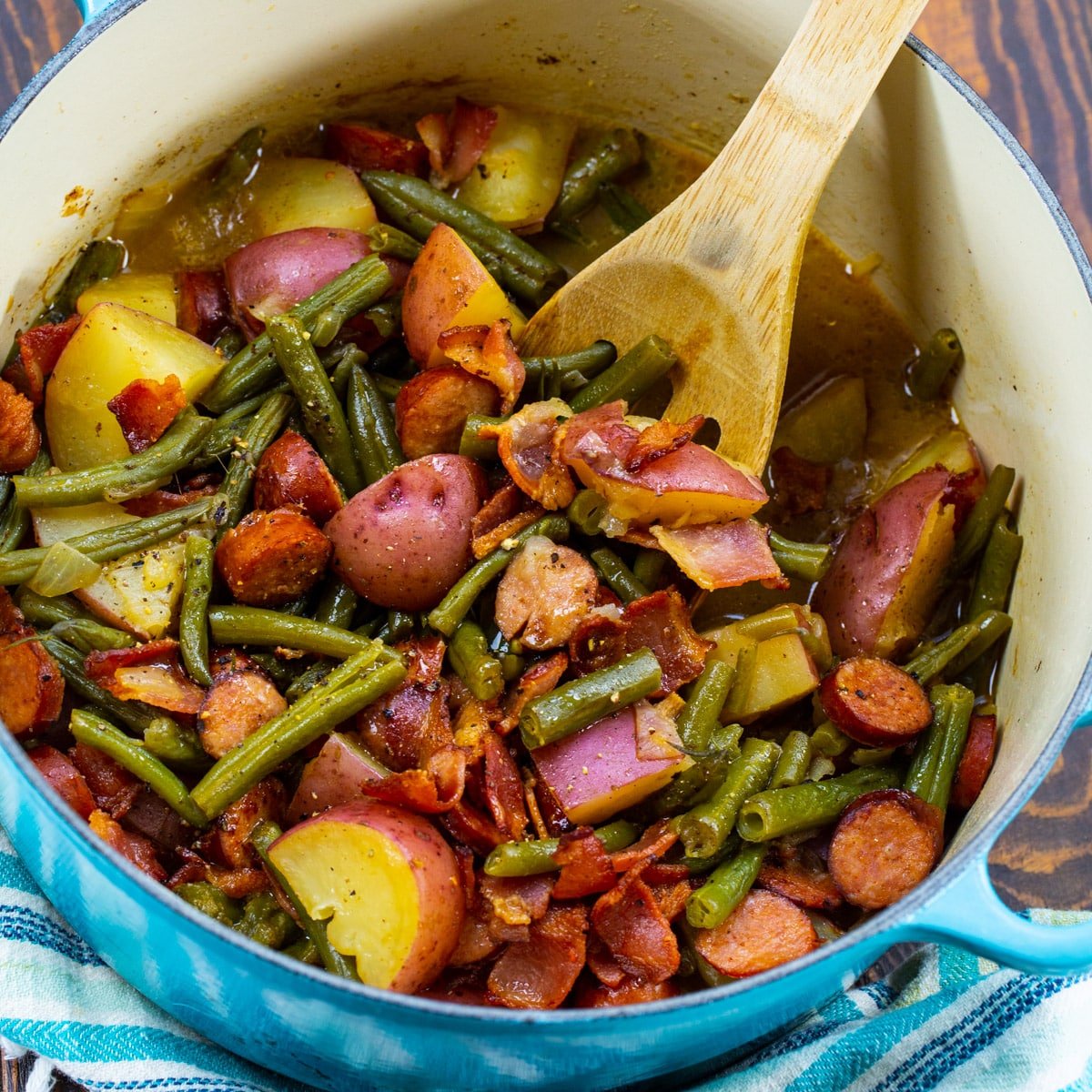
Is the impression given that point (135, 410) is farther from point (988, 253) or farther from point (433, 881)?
point (988, 253)

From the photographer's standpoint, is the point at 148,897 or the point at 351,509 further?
the point at 351,509

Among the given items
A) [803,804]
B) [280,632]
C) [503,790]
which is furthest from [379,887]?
[803,804]

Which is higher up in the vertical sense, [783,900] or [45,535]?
[45,535]

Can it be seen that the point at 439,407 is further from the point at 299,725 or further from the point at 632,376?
the point at 299,725

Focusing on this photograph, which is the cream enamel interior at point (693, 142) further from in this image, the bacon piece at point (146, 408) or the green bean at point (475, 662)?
the green bean at point (475, 662)

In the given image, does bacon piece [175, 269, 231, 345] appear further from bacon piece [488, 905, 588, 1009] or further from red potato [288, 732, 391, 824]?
bacon piece [488, 905, 588, 1009]

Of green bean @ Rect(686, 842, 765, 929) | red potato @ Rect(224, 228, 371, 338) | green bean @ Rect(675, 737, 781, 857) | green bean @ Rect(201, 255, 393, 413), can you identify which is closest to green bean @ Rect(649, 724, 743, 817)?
green bean @ Rect(675, 737, 781, 857)

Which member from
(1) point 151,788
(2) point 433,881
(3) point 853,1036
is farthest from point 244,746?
(3) point 853,1036
